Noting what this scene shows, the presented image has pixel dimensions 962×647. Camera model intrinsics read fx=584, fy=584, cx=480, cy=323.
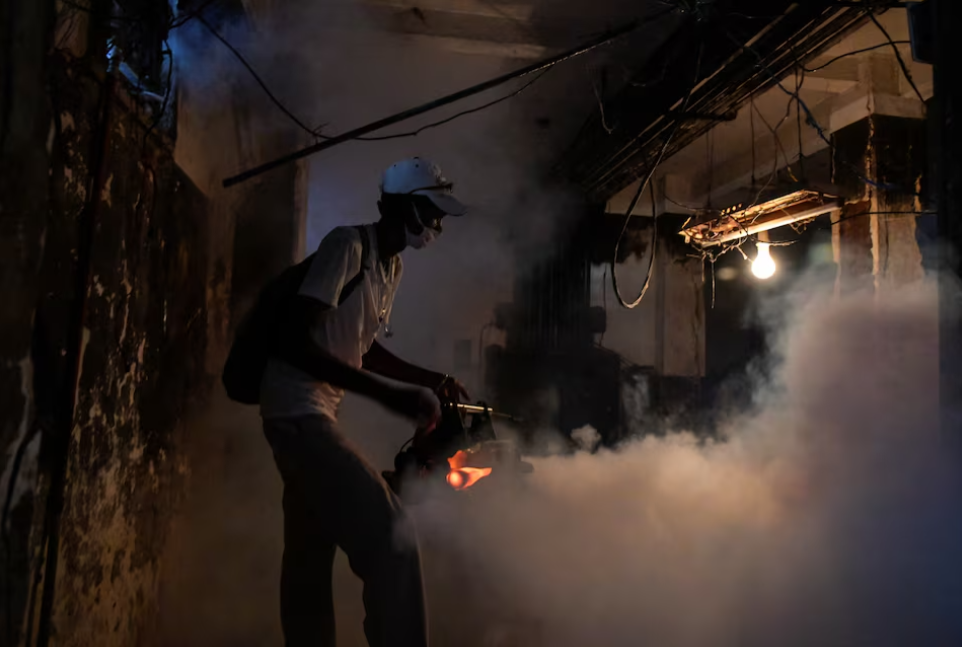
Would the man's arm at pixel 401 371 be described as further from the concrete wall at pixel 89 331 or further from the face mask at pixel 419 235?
the concrete wall at pixel 89 331

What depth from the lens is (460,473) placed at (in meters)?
2.88

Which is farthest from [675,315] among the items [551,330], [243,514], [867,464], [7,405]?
[7,405]

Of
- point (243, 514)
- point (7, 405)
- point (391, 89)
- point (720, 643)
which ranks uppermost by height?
point (391, 89)

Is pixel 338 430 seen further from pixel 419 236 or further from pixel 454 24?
pixel 454 24

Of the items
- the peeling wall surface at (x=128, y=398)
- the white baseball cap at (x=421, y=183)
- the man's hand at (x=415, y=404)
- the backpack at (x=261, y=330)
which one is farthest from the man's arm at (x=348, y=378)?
the peeling wall surface at (x=128, y=398)

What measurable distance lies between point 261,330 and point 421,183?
109 centimetres

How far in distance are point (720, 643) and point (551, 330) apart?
7121 millimetres

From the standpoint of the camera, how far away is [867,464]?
591cm

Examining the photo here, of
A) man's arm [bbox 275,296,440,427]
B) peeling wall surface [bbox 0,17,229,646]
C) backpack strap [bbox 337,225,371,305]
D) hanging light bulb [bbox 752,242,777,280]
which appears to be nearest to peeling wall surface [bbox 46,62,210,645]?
peeling wall surface [bbox 0,17,229,646]

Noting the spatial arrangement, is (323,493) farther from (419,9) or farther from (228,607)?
(419,9)

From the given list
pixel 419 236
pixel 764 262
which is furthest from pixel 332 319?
pixel 764 262

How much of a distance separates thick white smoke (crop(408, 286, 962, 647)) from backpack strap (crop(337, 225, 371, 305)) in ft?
4.23

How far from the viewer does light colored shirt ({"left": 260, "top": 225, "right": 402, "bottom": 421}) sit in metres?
2.67

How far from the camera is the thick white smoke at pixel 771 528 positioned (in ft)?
13.6
